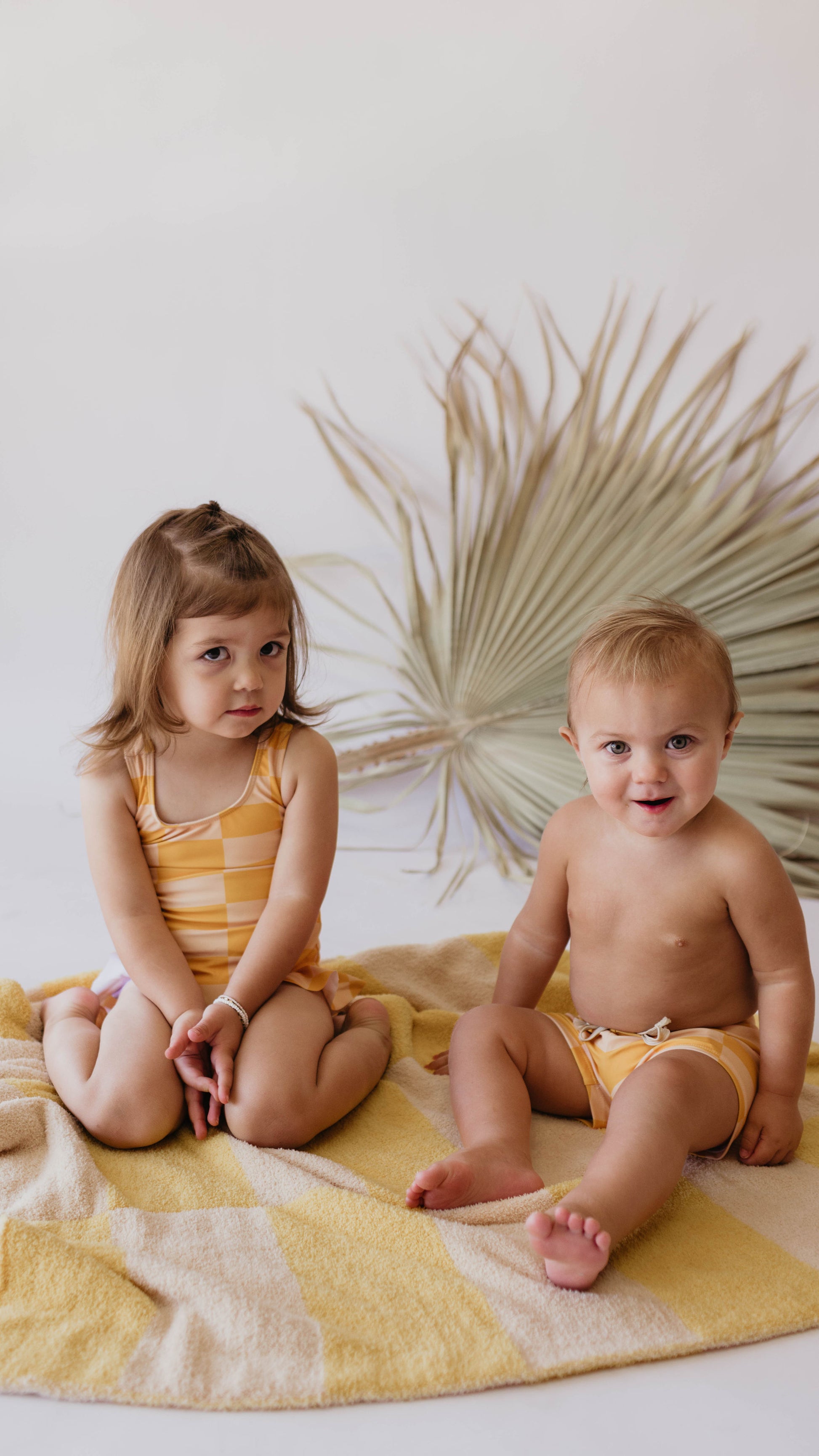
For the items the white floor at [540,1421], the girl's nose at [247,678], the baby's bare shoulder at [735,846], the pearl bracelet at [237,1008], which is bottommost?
the white floor at [540,1421]

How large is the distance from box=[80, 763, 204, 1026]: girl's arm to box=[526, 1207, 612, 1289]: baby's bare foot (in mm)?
542

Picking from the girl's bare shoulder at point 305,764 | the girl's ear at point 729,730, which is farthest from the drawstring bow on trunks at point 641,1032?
the girl's bare shoulder at point 305,764

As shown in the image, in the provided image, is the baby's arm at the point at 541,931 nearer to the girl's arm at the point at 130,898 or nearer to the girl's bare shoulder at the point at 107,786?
the girl's arm at the point at 130,898

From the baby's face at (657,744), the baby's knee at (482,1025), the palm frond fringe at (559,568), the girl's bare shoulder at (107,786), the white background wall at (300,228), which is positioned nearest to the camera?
the baby's face at (657,744)

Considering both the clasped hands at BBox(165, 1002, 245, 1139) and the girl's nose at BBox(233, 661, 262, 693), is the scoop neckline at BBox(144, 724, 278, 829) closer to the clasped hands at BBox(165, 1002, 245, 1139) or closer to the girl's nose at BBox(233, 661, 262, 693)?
the girl's nose at BBox(233, 661, 262, 693)

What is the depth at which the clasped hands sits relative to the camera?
1336 millimetres

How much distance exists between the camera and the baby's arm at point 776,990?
132cm

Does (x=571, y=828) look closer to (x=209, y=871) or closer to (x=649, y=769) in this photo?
(x=649, y=769)

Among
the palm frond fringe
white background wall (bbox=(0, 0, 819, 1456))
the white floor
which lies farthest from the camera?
white background wall (bbox=(0, 0, 819, 1456))

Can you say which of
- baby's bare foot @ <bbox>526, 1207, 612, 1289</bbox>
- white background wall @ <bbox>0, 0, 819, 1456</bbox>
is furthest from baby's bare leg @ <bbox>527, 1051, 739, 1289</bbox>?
white background wall @ <bbox>0, 0, 819, 1456</bbox>

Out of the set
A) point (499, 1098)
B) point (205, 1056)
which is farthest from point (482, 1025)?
point (205, 1056)

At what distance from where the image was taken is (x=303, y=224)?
2732mm

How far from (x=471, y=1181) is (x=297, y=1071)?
0.84 ft

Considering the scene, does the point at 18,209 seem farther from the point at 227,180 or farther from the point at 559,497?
the point at 559,497
